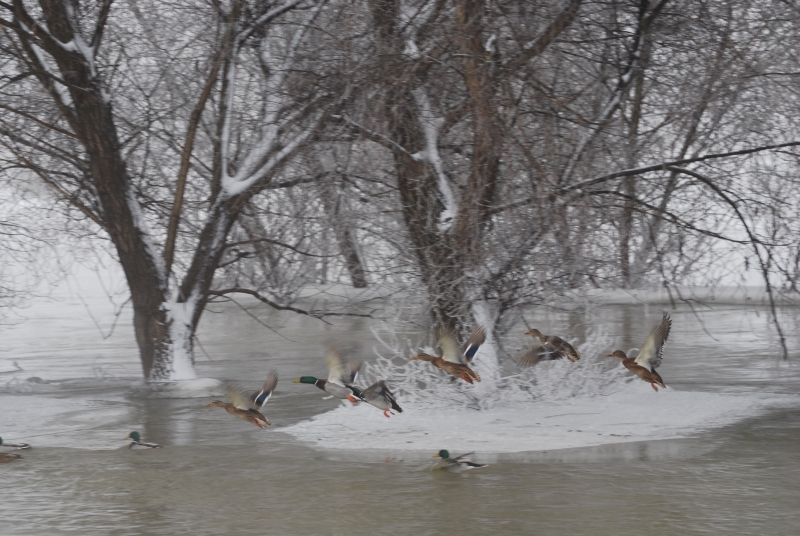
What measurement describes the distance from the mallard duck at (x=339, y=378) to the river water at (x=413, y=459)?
601 mm

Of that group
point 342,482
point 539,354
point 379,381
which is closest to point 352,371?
point 379,381

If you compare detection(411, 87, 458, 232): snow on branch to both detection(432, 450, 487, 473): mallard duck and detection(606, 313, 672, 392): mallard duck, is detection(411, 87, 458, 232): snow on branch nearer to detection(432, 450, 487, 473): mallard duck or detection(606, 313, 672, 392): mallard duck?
detection(606, 313, 672, 392): mallard duck

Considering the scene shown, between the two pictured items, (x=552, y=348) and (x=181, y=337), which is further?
(x=181, y=337)

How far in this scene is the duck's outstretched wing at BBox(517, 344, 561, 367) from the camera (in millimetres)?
10562

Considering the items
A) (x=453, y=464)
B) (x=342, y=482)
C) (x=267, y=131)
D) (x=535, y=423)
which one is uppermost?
(x=267, y=131)

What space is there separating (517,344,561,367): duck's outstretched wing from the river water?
27.9 inches

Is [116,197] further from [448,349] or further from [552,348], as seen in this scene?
[552,348]

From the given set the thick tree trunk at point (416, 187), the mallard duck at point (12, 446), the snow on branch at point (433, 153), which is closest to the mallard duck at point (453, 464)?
the thick tree trunk at point (416, 187)

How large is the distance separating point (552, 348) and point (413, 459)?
71.4 inches

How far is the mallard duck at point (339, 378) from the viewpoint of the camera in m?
9.94

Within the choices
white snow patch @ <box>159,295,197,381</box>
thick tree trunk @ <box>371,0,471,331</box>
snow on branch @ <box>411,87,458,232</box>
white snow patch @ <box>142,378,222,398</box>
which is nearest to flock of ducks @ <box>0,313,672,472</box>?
thick tree trunk @ <box>371,0,471,331</box>

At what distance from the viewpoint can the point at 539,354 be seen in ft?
34.9

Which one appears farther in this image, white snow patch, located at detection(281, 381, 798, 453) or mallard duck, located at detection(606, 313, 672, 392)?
white snow patch, located at detection(281, 381, 798, 453)

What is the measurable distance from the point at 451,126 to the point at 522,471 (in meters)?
4.28
